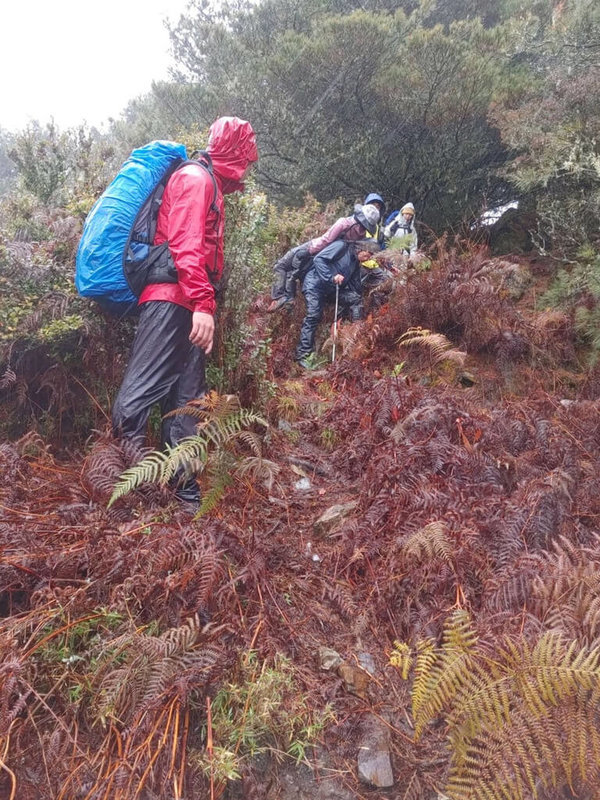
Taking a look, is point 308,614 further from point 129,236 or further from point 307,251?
point 307,251

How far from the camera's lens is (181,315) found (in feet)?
10.5

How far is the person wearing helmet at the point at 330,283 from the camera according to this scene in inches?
289

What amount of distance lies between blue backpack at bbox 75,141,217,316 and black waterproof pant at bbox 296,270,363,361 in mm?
4182

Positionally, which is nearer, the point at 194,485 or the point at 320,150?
the point at 194,485

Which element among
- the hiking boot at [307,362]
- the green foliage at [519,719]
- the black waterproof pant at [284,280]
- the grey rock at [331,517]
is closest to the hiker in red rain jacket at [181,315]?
the grey rock at [331,517]

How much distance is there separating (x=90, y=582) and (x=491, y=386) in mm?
4732

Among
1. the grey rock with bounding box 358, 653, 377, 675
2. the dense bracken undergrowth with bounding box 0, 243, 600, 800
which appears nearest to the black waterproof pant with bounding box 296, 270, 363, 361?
the dense bracken undergrowth with bounding box 0, 243, 600, 800

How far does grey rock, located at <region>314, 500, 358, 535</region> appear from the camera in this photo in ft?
11.5

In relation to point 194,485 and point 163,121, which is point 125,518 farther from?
point 163,121

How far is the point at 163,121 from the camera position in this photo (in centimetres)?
1384

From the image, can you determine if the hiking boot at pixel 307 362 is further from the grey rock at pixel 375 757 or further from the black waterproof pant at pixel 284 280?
the grey rock at pixel 375 757

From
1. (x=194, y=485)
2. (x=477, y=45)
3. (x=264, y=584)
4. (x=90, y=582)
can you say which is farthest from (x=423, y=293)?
(x=477, y=45)

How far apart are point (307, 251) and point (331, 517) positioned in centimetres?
499

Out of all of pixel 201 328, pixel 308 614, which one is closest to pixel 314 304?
pixel 201 328
